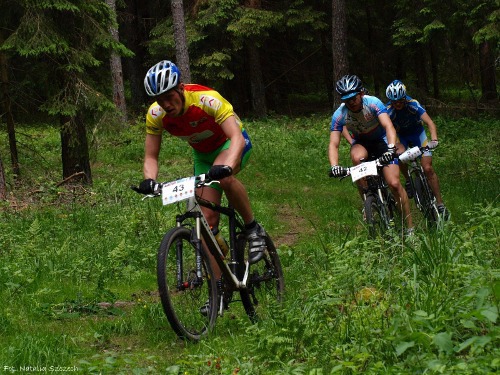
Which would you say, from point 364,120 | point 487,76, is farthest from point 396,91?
point 487,76

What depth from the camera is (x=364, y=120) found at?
9.42m

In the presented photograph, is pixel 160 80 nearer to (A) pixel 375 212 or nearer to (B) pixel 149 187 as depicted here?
(B) pixel 149 187

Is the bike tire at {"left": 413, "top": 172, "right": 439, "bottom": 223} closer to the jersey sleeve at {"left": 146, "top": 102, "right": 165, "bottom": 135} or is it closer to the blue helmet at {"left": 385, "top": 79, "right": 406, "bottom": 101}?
the blue helmet at {"left": 385, "top": 79, "right": 406, "bottom": 101}

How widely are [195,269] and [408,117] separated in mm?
6089

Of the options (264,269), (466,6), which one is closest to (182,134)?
(264,269)

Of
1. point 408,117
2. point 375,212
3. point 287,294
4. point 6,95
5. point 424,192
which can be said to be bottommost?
point 287,294

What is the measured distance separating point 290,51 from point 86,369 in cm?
2607

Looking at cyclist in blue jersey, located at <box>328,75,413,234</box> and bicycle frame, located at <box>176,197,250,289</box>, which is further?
cyclist in blue jersey, located at <box>328,75,413,234</box>

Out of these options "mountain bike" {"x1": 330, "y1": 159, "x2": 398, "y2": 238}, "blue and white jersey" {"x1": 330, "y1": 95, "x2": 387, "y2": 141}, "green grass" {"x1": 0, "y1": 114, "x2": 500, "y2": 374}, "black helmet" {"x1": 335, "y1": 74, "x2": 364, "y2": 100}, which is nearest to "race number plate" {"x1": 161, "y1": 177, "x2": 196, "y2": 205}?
"green grass" {"x1": 0, "y1": 114, "x2": 500, "y2": 374}

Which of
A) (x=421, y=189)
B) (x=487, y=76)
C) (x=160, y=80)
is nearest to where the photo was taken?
(x=160, y=80)

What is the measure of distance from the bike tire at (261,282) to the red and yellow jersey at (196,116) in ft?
3.38

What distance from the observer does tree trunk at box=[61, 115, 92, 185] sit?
14.3 meters

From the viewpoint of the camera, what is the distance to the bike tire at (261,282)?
6586 mm

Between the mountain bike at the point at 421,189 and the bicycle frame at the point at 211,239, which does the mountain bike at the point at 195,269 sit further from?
the mountain bike at the point at 421,189
